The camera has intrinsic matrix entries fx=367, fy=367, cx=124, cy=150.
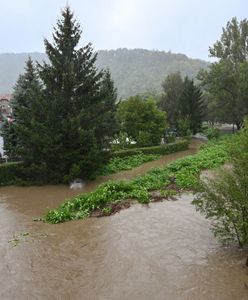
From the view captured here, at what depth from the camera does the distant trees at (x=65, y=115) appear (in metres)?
20.7

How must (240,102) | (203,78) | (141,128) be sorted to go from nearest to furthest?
(141,128)
(240,102)
(203,78)

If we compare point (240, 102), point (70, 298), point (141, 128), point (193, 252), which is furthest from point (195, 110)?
point (70, 298)

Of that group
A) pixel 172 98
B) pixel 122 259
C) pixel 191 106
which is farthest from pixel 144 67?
pixel 122 259

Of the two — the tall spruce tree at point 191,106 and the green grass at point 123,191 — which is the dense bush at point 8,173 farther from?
the tall spruce tree at point 191,106

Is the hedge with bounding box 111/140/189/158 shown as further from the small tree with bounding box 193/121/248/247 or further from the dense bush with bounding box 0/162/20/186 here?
the small tree with bounding box 193/121/248/247

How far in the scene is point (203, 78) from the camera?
1880 inches

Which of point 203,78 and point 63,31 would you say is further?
point 203,78

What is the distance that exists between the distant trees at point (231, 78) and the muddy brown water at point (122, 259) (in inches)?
1198

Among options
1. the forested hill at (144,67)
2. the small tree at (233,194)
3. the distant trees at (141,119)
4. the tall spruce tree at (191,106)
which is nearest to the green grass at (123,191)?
the small tree at (233,194)

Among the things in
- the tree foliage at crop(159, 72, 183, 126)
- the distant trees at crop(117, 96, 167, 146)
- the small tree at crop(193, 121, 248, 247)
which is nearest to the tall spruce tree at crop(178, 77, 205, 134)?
the tree foliage at crop(159, 72, 183, 126)

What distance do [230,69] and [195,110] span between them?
6.42 meters

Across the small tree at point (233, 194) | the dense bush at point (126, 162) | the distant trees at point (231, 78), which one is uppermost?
the distant trees at point (231, 78)

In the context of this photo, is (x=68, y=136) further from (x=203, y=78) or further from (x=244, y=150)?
(x=203, y=78)

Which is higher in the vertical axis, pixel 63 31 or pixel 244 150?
pixel 63 31
